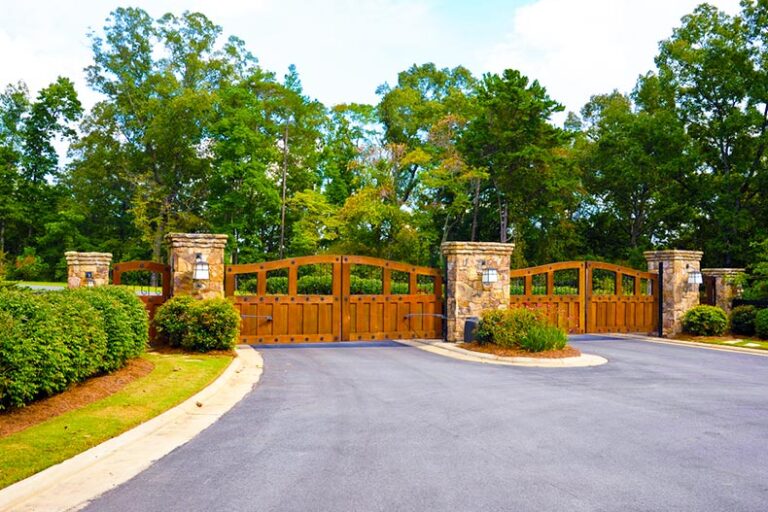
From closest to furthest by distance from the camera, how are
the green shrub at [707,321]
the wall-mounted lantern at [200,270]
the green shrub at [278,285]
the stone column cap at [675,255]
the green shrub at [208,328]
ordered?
1. the green shrub at [208,328]
2. the wall-mounted lantern at [200,270]
3. the green shrub at [707,321]
4. the stone column cap at [675,255]
5. the green shrub at [278,285]

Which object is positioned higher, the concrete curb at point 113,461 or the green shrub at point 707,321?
the green shrub at point 707,321

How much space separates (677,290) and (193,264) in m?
15.7

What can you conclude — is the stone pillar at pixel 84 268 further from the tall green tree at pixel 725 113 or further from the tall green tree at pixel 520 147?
the tall green tree at pixel 725 113

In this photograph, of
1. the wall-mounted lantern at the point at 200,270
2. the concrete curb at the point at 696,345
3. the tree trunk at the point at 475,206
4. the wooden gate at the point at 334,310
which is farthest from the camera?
the tree trunk at the point at 475,206

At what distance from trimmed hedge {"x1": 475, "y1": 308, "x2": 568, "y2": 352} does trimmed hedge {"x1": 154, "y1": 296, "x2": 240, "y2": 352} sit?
6.28 m

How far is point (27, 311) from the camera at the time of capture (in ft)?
23.3

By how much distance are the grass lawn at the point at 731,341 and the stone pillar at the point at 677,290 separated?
1.89 feet

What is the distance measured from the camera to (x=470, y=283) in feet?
54.4

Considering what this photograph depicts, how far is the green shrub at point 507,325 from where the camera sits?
14.2 meters

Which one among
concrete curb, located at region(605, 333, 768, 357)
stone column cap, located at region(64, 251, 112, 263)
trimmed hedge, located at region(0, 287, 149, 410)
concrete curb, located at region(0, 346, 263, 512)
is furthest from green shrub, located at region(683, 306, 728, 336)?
stone column cap, located at region(64, 251, 112, 263)

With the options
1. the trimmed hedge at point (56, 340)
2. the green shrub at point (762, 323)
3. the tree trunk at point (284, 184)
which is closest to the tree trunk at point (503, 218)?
the tree trunk at point (284, 184)

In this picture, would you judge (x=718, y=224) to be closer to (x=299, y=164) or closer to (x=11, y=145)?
(x=299, y=164)

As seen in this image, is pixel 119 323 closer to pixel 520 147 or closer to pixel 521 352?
pixel 521 352

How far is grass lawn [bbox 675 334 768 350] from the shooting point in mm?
16859
